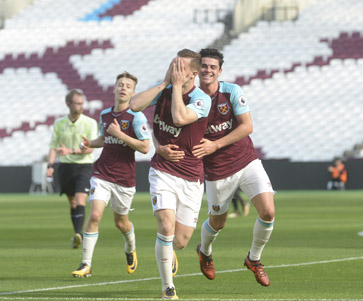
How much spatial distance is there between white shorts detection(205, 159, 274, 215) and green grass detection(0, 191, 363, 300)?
0.81 metres

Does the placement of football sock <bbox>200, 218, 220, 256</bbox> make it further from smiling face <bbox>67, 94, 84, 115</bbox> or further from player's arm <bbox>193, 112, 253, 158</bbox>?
smiling face <bbox>67, 94, 84, 115</bbox>

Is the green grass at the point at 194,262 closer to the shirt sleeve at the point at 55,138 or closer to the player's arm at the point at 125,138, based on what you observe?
the player's arm at the point at 125,138

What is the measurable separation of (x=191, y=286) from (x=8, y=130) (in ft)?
109

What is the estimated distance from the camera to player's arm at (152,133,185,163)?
26.7 feet

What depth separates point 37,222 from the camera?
20.3 m

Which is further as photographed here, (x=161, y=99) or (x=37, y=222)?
(x=37, y=222)

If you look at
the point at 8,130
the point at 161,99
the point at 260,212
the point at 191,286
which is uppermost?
the point at 161,99

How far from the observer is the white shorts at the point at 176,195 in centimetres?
809

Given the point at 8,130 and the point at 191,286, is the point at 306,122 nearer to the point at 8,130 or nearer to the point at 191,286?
the point at 8,130

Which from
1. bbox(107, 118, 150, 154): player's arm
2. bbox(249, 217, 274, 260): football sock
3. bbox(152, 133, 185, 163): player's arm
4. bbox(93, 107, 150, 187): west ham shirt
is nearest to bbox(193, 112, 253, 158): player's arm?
bbox(152, 133, 185, 163): player's arm

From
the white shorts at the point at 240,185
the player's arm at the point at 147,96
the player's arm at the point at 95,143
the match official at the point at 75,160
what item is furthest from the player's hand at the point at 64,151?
the player's arm at the point at 147,96

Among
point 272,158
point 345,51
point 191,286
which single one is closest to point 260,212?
point 191,286

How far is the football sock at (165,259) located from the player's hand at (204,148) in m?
0.85

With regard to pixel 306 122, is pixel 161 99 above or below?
above
